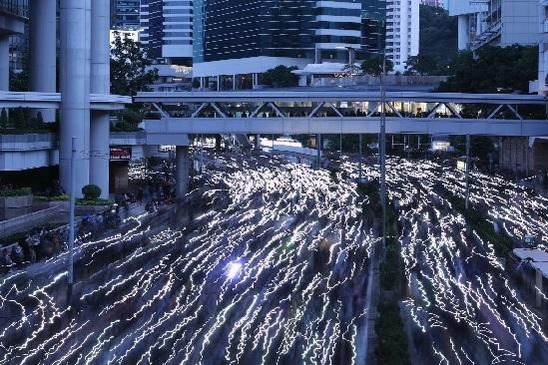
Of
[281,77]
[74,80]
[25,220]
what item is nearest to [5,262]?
[25,220]

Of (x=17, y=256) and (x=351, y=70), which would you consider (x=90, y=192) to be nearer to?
(x=17, y=256)

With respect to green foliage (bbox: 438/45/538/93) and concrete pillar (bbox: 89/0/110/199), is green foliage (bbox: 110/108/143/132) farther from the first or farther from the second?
green foliage (bbox: 438/45/538/93)

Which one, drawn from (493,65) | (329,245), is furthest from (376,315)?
(493,65)

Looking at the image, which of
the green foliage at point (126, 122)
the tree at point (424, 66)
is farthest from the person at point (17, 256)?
the tree at point (424, 66)

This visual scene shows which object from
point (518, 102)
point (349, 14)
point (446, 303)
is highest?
point (349, 14)

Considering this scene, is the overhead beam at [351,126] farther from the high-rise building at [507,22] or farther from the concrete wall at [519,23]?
the concrete wall at [519,23]

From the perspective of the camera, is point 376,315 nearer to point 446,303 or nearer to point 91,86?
point 446,303
